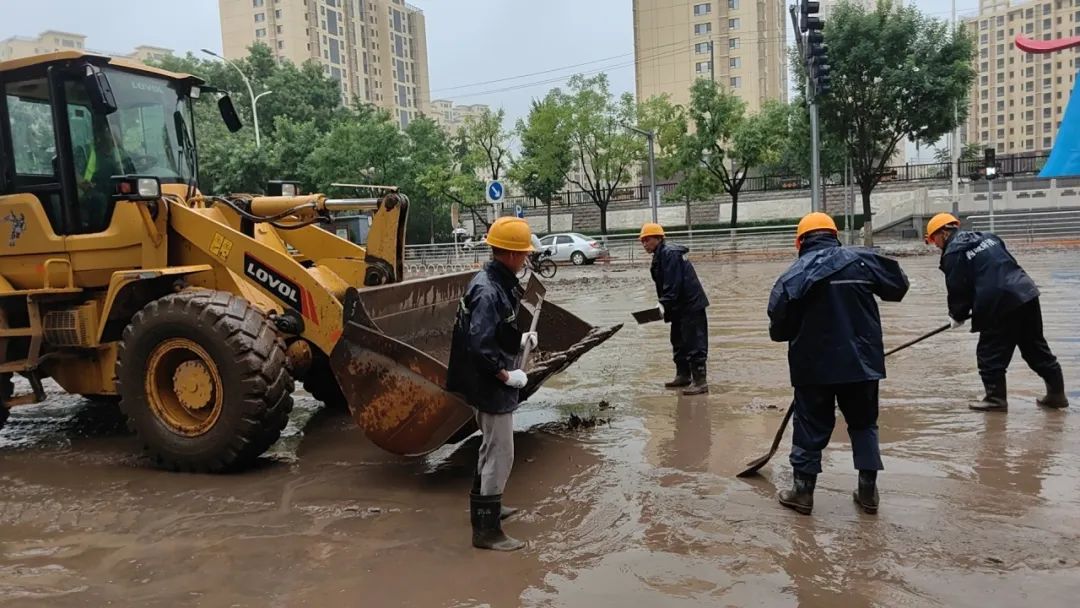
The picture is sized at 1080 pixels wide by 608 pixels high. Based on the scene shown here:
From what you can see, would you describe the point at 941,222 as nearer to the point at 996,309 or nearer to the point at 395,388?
the point at 996,309

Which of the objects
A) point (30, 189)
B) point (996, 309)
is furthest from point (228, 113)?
point (996, 309)

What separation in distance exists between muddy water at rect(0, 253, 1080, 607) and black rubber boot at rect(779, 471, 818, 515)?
7 centimetres

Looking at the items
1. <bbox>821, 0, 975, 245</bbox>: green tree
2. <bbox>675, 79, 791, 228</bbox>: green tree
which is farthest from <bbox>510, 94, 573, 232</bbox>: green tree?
<bbox>821, 0, 975, 245</bbox>: green tree

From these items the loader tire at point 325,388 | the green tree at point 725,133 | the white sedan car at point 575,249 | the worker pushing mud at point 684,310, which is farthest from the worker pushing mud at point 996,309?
the green tree at point 725,133

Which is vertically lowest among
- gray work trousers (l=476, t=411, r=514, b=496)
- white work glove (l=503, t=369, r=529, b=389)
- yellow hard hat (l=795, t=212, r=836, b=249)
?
gray work trousers (l=476, t=411, r=514, b=496)

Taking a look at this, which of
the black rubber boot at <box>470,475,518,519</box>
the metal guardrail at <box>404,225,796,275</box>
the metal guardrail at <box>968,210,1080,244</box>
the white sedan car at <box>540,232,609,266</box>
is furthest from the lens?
the metal guardrail at <box>404,225,796,275</box>

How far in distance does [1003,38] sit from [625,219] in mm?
82936

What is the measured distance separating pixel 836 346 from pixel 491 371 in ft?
6.16

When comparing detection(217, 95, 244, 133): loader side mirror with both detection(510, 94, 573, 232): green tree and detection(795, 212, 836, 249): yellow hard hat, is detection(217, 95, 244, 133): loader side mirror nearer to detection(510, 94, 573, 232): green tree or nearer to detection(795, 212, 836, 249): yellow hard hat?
detection(795, 212, 836, 249): yellow hard hat

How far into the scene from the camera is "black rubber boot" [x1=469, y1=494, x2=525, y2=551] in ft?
13.1

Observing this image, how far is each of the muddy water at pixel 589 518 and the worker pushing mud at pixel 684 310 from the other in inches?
13.8

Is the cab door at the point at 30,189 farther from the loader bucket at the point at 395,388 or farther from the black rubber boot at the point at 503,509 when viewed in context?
the black rubber boot at the point at 503,509

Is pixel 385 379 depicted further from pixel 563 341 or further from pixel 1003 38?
pixel 1003 38

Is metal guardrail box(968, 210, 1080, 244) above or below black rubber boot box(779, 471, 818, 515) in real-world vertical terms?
above
